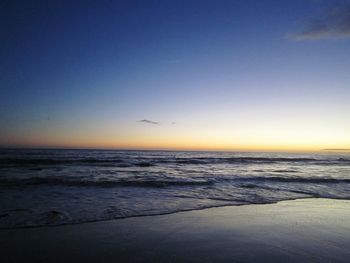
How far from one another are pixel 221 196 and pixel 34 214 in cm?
615

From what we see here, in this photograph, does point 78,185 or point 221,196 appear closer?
point 221,196

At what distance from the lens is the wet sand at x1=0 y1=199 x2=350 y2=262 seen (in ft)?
13.0

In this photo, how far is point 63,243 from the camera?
4.52 meters

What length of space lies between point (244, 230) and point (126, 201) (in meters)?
4.33

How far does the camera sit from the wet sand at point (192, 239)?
3959mm

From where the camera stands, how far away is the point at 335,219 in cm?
654

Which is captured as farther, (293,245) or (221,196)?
(221,196)

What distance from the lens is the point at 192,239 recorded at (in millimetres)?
4789

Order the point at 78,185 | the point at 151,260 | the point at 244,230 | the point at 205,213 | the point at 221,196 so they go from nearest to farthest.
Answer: the point at 151,260 → the point at 244,230 → the point at 205,213 → the point at 221,196 → the point at 78,185

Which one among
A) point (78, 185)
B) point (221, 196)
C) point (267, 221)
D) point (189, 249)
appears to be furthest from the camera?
point (78, 185)

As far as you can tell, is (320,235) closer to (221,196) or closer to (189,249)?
(189,249)

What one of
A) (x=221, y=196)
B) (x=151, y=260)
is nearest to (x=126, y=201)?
(x=221, y=196)

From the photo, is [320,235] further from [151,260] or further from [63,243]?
[63,243]

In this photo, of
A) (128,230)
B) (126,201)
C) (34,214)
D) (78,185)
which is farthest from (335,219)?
(78,185)
